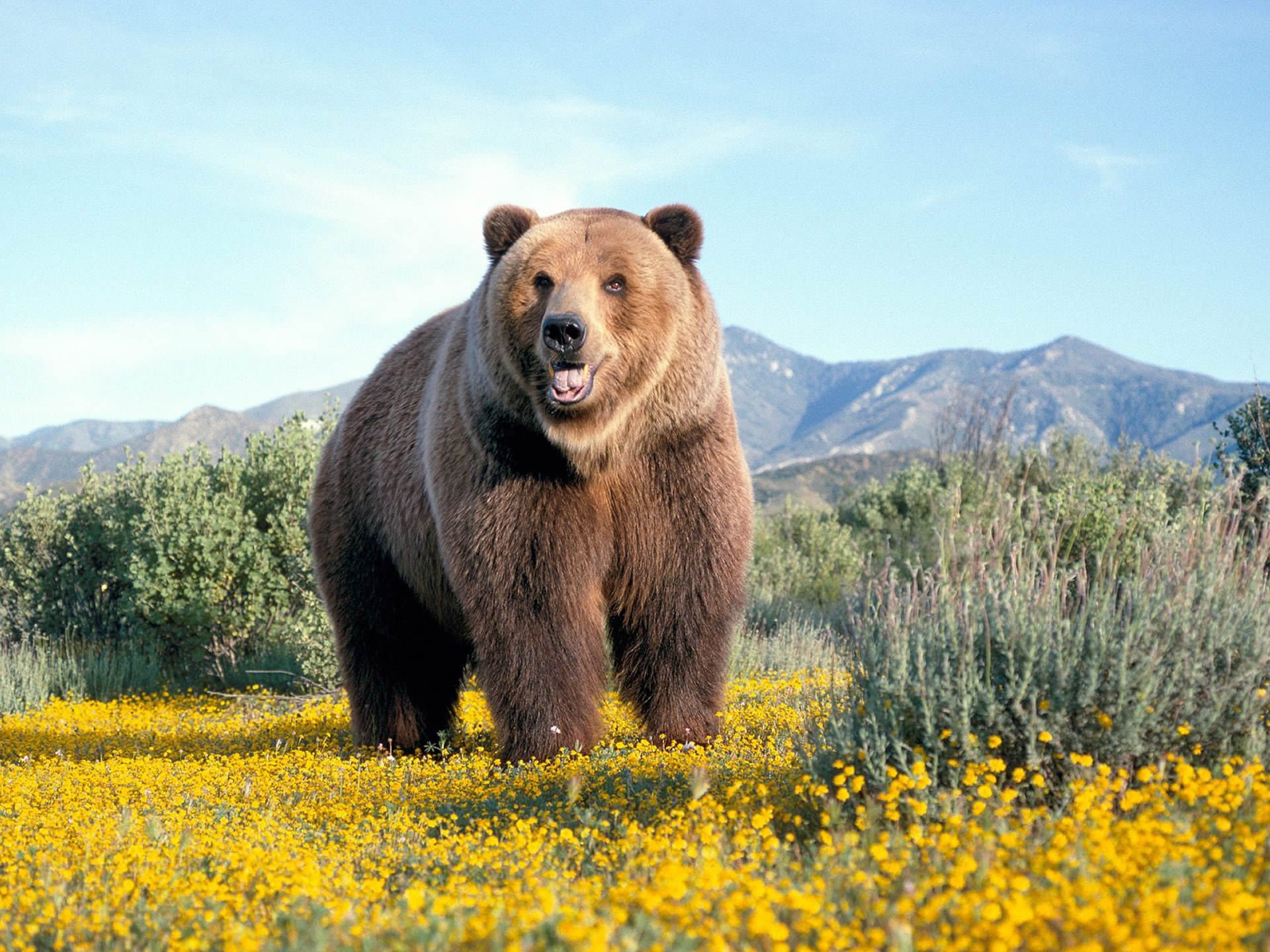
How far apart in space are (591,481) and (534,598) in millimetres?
649

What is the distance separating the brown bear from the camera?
5.77 metres

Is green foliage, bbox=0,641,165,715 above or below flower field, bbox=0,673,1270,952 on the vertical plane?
below

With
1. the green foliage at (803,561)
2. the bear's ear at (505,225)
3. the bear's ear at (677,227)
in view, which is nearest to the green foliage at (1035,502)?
the green foliage at (803,561)

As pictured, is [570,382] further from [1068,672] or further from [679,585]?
[1068,672]

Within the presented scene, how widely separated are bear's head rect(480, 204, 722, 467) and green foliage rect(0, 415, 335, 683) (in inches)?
319

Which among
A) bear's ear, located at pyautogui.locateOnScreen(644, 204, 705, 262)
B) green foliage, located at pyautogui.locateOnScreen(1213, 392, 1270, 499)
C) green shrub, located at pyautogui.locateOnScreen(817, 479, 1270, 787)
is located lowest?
green shrub, located at pyautogui.locateOnScreen(817, 479, 1270, 787)

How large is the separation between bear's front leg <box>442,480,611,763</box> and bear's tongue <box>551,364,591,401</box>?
578mm

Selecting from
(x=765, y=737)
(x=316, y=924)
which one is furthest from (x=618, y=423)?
(x=316, y=924)

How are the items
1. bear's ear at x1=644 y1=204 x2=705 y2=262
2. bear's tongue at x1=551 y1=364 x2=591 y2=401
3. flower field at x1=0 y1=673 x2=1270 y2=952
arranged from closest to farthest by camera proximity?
flower field at x1=0 y1=673 x2=1270 y2=952 < bear's tongue at x1=551 y1=364 x2=591 y2=401 < bear's ear at x1=644 y1=204 x2=705 y2=262

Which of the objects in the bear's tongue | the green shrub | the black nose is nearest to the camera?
the green shrub

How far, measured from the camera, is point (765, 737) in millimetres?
6855

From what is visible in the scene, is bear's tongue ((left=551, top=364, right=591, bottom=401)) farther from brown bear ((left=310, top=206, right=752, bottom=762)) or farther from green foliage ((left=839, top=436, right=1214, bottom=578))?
green foliage ((left=839, top=436, right=1214, bottom=578))

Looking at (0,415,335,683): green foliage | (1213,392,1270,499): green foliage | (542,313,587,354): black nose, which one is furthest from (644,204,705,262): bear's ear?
(0,415,335,683): green foliage

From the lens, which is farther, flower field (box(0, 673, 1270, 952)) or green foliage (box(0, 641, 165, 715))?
green foliage (box(0, 641, 165, 715))
